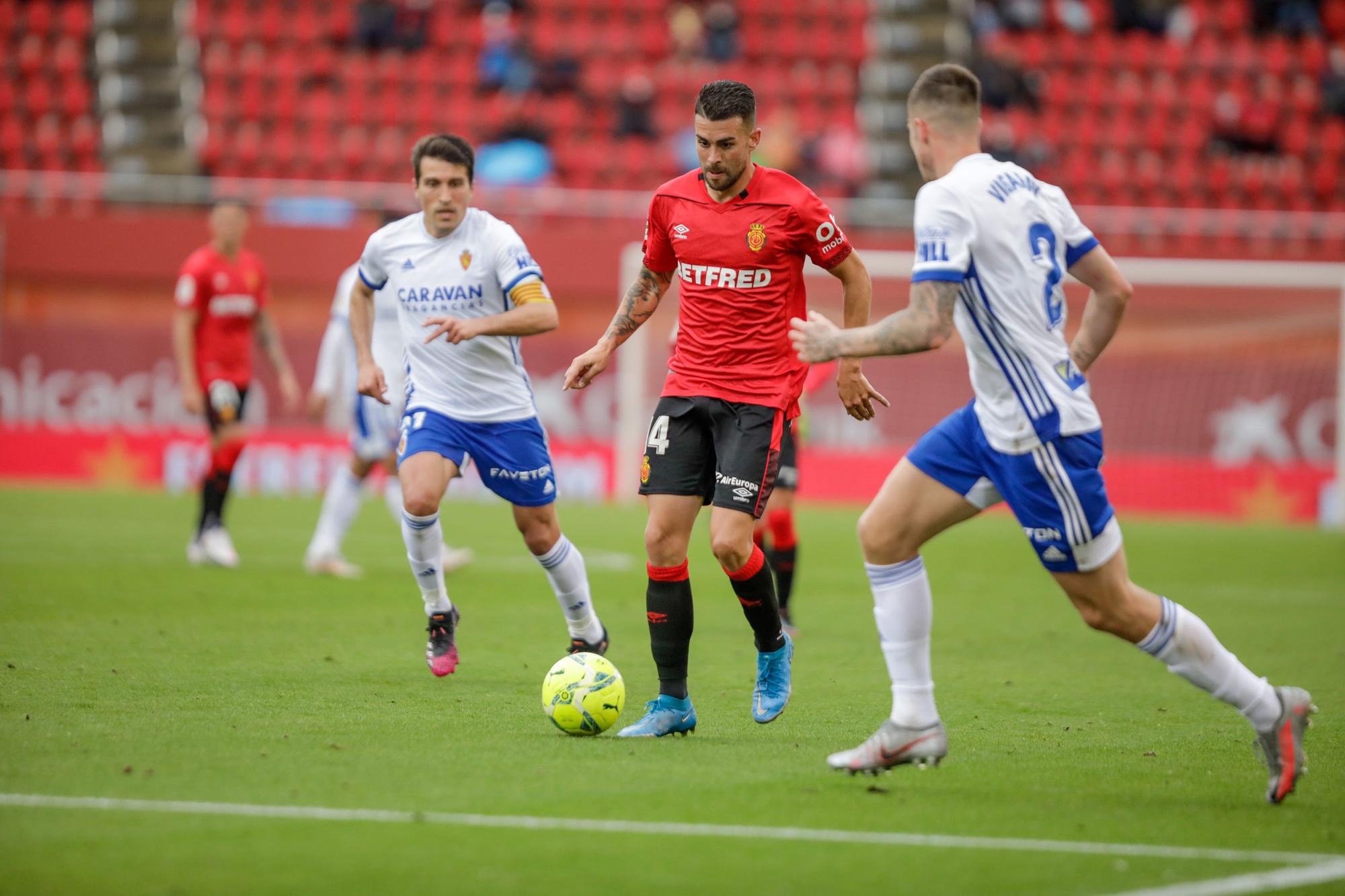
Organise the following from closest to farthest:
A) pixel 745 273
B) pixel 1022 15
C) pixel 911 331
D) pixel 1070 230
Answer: pixel 911 331 < pixel 1070 230 < pixel 745 273 < pixel 1022 15

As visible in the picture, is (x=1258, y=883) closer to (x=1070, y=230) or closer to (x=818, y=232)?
(x=1070, y=230)

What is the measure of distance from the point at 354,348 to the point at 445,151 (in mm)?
4645

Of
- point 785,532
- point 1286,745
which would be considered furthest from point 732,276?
point 785,532

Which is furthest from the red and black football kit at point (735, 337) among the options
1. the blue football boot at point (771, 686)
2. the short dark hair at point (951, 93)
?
the short dark hair at point (951, 93)

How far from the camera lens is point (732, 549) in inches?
245

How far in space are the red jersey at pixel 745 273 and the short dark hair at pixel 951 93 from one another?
110cm

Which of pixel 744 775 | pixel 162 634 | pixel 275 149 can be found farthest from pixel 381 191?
pixel 744 775

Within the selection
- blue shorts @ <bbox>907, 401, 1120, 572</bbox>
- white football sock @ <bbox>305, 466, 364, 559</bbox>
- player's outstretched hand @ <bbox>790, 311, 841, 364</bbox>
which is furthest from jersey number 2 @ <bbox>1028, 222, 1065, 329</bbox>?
white football sock @ <bbox>305, 466, 364, 559</bbox>

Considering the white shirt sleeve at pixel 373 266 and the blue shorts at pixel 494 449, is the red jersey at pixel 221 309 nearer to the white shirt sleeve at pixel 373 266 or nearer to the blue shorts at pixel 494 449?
the white shirt sleeve at pixel 373 266

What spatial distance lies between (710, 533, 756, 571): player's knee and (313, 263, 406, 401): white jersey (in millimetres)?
4712

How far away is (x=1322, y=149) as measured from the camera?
25203mm

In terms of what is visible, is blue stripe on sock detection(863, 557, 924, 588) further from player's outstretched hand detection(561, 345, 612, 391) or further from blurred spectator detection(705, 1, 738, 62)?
blurred spectator detection(705, 1, 738, 62)

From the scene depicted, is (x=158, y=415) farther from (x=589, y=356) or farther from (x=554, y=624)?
(x=589, y=356)

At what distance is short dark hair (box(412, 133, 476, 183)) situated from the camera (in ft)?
25.1
